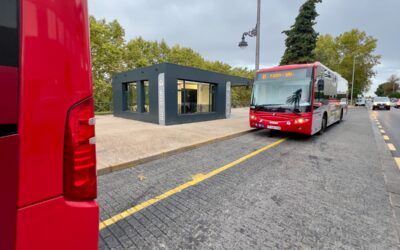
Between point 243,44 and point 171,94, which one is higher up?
point 243,44

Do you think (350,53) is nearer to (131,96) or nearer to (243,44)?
(243,44)

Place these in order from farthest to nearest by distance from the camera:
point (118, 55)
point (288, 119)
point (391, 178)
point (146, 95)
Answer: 1. point (118, 55)
2. point (146, 95)
3. point (288, 119)
4. point (391, 178)

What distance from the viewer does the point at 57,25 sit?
1.13 m

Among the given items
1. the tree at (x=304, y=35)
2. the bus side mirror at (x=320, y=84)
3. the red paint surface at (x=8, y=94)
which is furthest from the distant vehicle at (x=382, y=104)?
the red paint surface at (x=8, y=94)

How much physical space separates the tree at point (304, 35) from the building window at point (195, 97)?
16.7m

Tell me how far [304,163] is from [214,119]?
31.0ft

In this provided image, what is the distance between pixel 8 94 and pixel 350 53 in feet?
177

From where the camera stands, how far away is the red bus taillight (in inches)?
49.9

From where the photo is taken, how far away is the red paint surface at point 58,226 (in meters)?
1.10

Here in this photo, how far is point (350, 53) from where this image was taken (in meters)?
42.6

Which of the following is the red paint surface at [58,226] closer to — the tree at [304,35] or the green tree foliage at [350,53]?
the tree at [304,35]

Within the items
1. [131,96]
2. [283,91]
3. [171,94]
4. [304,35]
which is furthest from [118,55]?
[283,91]

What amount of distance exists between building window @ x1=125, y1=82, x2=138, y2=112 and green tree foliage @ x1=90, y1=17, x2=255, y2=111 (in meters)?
9.33

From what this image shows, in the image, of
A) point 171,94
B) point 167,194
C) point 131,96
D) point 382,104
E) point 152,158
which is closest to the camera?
point 167,194
